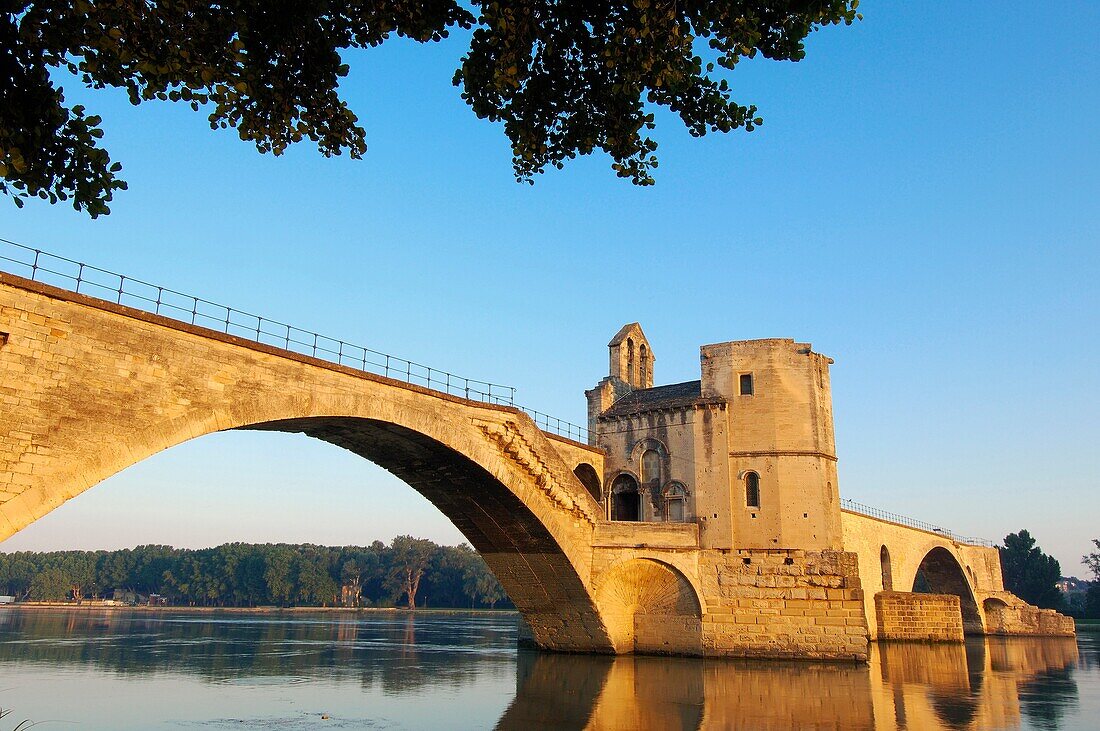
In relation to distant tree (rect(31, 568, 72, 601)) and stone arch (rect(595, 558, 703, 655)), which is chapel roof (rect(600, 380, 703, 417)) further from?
distant tree (rect(31, 568, 72, 601))

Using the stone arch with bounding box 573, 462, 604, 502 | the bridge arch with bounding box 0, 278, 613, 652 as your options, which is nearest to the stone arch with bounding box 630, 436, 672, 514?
the stone arch with bounding box 573, 462, 604, 502

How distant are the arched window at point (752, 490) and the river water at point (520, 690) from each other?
6.05m

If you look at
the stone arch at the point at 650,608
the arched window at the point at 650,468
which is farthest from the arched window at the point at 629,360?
the stone arch at the point at 650,608

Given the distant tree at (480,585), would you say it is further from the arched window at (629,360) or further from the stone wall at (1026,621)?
the arched window at (629,360)

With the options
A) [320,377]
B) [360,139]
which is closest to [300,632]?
[320,377]

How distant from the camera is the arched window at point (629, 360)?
39.7 m

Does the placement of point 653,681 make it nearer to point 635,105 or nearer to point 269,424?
point 269,424

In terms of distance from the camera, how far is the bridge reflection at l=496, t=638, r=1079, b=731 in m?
18.3

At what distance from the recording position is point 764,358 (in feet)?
108

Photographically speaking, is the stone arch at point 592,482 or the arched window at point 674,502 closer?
the arched window at point 674,502

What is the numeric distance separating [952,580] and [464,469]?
151 ft

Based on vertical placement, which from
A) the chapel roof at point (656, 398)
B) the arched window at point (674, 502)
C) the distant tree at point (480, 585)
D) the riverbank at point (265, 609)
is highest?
the chapel roof at point (656, 398)

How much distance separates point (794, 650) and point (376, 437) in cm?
1727

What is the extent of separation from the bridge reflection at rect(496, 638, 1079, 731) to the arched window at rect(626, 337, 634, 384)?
44.9ft
